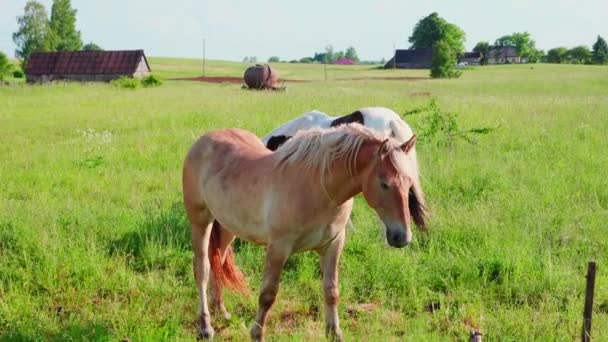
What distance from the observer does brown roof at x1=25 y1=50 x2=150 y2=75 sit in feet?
157

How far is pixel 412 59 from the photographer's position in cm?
7744

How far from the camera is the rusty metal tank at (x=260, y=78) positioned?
29.1m

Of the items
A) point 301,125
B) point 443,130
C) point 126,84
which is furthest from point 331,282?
point 126,84

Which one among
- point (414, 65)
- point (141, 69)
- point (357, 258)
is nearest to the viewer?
point (357, 258)

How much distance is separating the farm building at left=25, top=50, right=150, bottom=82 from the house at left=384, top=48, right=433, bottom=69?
3959cm

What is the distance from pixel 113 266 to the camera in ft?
16.2

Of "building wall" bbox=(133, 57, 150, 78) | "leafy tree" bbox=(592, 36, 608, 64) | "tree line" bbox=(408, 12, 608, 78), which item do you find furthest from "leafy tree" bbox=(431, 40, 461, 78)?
"leafy tree" bbox=(592, 36, 608, 64)

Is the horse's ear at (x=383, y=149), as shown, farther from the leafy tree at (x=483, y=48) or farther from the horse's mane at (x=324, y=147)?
the leafy tree at (x=483, y=48)

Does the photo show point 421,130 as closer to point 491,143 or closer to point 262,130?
point 491,143

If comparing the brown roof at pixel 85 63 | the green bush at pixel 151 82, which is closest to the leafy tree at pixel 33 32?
A: the brown roof at pixel 85 63

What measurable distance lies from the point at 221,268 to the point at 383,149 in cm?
208

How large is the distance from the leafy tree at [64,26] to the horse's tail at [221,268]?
69.7 metres

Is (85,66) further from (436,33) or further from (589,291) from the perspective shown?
(436,33)

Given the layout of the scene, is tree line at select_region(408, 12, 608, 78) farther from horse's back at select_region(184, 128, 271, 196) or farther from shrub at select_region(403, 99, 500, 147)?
horse's back at select_region(184, 128, 271, 196)
